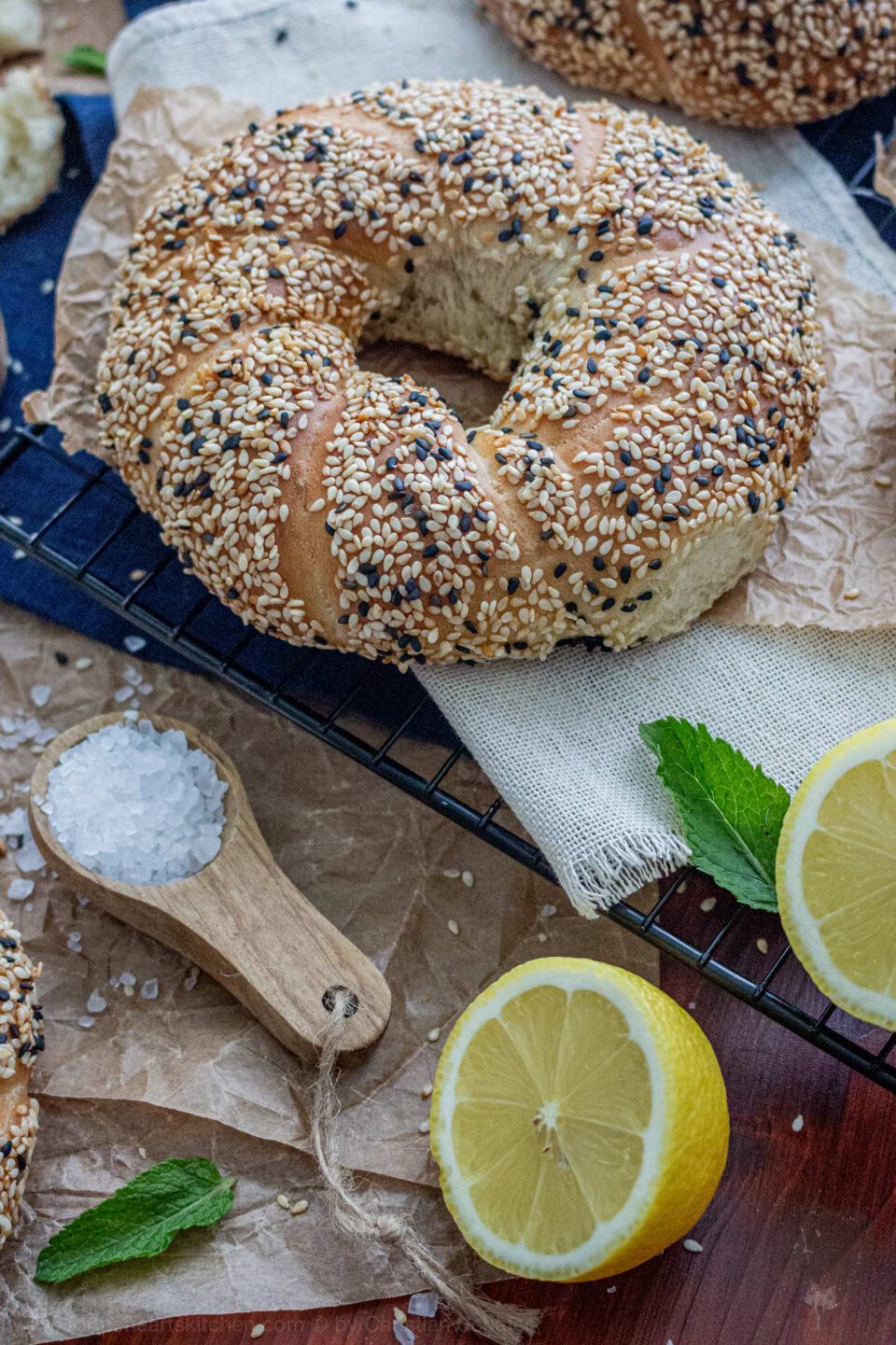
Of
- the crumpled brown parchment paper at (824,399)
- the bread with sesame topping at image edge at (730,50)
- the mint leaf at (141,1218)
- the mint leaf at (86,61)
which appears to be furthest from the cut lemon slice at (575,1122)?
the mint leaf at (86,61)

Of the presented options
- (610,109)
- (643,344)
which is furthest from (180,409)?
(610,109)

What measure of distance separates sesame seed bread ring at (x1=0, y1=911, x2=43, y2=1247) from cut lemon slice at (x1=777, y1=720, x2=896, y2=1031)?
58.6 inches

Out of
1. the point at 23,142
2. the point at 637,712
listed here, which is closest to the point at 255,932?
the point at 637,712

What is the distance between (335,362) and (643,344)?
0.62 m

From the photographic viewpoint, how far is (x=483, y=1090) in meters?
2.44

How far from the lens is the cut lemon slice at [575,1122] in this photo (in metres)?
2.31

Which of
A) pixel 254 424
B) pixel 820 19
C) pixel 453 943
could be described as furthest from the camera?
pixel 820 19

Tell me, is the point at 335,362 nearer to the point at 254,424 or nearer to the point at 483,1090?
the point at 254,424

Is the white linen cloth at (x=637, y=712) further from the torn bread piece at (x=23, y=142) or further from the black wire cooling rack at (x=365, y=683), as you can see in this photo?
the torn bread piece at (x=23, y=142)

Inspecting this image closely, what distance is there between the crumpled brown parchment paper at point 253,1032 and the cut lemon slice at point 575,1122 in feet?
0.85

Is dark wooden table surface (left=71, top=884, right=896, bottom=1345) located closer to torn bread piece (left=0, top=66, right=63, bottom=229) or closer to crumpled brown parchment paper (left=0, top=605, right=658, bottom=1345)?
crumpled brown parchment paper (left=0, top=605, right=658, bottom=1345)

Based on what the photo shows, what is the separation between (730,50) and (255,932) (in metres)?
2.30

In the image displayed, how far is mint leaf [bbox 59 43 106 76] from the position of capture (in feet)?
12.4

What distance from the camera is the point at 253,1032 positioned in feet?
9.17
